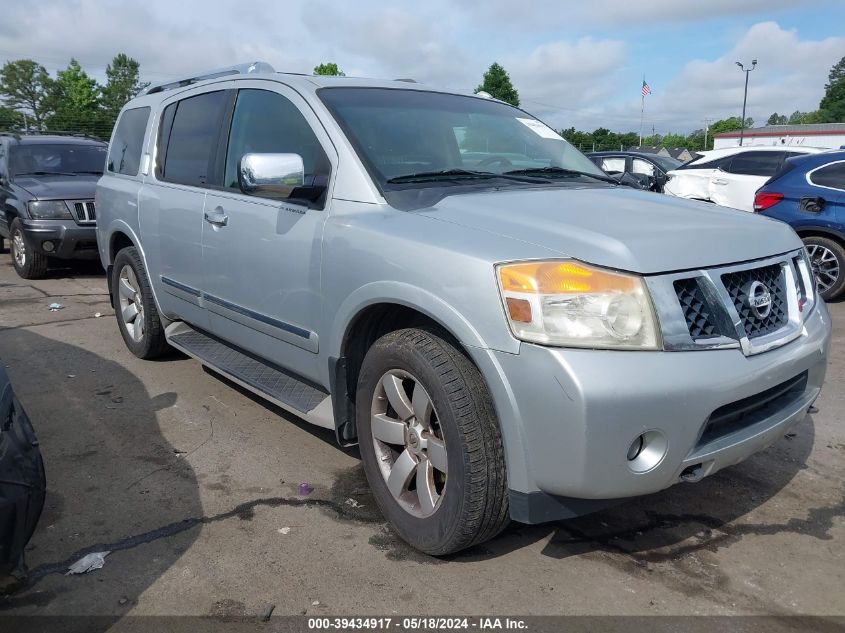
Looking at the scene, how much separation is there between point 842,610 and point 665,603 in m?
0.61

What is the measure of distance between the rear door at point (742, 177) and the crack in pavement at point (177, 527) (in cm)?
874

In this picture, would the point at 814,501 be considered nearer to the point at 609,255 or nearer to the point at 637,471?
the point at 637,471

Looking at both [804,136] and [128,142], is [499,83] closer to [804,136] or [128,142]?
[804,136]

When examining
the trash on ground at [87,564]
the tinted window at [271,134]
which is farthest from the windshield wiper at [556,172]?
the trash on ground at [87,564]

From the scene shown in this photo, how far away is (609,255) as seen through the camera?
90.5 inches

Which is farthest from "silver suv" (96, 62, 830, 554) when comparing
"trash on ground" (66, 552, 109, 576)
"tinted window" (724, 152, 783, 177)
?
"tinted window" (724, 152, 783, 177)

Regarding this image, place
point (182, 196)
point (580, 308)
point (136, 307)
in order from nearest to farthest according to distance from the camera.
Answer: point (580, 308), point (182, 196), point (136, 307)

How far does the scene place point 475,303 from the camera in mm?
2344

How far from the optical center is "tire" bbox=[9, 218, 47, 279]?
8.55 meters

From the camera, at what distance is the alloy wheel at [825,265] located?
7520mm

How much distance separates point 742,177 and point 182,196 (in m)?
8.62

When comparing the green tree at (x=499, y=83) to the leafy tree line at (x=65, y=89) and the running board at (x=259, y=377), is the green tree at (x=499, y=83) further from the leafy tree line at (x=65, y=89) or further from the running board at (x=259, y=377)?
the running board at (x=259, y=377)

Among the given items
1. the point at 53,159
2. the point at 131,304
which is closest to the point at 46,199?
the point at 53,159

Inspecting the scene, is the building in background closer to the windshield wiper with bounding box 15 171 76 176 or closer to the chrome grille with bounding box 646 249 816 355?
the windshield wiper with bounding box 15 171 76 176
